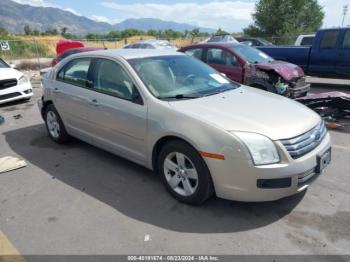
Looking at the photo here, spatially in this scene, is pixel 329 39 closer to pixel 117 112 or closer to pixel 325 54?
pixel 325 54

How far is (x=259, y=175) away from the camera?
110 inches

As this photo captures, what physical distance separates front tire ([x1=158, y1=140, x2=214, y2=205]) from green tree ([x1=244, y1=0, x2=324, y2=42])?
92.7ft

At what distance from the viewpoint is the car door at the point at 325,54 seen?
30.6 feet

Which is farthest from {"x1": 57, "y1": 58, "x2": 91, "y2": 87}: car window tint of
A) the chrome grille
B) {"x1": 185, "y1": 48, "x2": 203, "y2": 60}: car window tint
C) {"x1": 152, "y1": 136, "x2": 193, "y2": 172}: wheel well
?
{"x1": 185, "y1": 48, "x2": 203, "y2": 60}: car window tint

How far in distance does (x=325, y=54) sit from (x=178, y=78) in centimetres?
731

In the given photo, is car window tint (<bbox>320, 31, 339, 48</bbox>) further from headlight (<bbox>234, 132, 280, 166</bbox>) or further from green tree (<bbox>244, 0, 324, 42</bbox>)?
green tree (<bbox>244, 0, 324, 42</bbox>)

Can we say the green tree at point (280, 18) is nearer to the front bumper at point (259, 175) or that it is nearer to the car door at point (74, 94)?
the car door at point (74, 94)

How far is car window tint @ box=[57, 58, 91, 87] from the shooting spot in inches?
178

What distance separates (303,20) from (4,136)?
32351mm

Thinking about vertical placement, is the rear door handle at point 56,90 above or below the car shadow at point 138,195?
above

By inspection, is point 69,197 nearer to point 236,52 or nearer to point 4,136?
point 4,136

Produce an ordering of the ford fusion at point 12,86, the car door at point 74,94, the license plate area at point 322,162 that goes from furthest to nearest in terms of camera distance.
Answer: the ford fusion at point 12,86
the car door at point 74,94
the license plate area at point 322,162

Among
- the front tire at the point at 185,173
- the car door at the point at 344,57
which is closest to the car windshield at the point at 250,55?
the car door at the point at 344,57

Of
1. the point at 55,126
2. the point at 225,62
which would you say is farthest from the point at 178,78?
the point at 225,62
